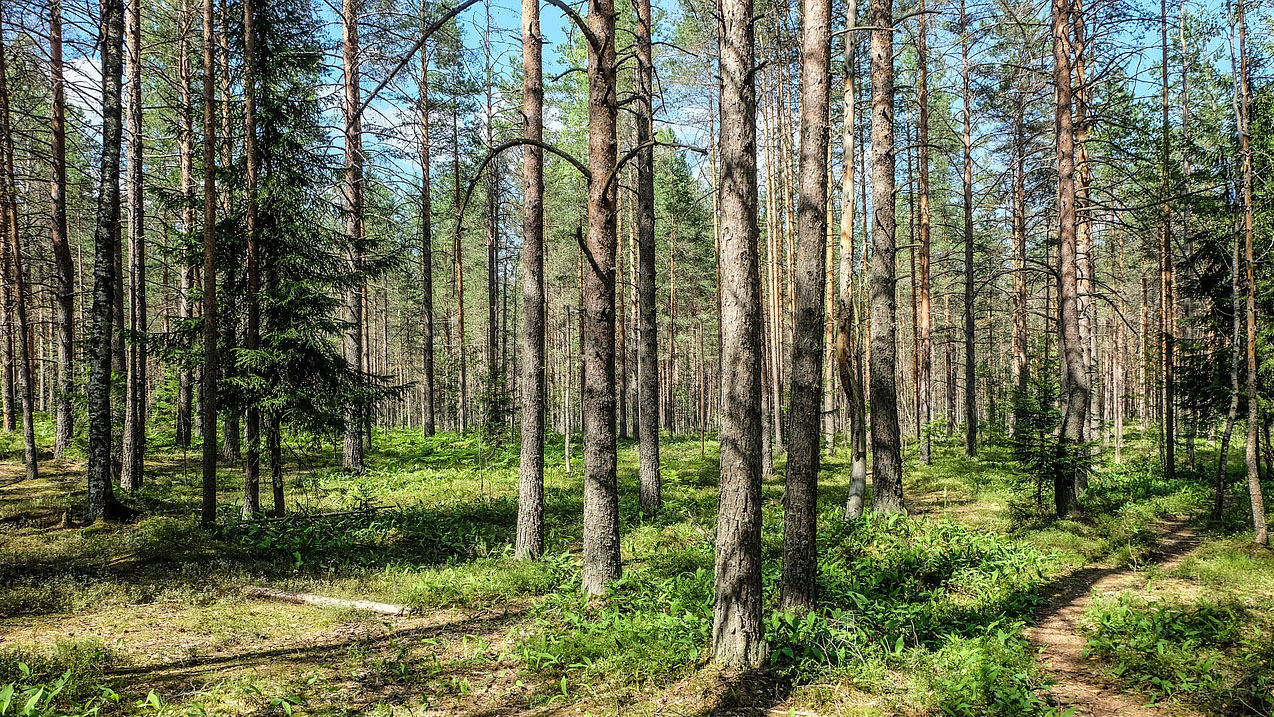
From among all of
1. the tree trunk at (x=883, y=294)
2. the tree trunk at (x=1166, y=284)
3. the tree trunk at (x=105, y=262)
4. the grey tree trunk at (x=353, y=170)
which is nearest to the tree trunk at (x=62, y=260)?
the tree trunk at (x=105, y=262)

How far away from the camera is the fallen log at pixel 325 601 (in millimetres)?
7328

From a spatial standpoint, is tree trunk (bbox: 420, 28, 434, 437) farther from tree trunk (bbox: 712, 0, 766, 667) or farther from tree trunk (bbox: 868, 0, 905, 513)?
tree trunk (bbox: 712, 0, 766, 667)

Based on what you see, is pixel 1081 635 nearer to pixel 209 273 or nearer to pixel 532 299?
pixel 532 299

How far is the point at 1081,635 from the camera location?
647cm

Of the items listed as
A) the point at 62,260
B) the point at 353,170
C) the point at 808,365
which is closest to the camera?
the point at 808,365

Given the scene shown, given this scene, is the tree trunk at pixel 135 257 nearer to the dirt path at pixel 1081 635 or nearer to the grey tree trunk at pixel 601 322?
the grey tree trunk at pixel 601 322

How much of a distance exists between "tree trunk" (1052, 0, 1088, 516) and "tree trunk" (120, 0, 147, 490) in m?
16.5

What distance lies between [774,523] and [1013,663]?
5.62m

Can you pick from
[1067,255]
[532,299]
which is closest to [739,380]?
[532,299]

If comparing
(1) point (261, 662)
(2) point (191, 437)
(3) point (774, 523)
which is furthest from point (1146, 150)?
(2) point (191, 437)

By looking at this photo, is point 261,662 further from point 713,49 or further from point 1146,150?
point 1146,150

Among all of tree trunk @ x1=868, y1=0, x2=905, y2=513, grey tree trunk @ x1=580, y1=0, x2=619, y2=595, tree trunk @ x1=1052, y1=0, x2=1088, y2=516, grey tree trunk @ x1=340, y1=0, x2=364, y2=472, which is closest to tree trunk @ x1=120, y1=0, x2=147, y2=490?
grey tree trunk @ x1=340, y1=0, x2=364, y2=472

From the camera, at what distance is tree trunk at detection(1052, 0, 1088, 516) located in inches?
454

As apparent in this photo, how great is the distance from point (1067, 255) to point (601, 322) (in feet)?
32.8
